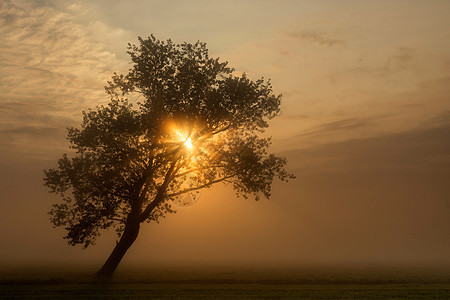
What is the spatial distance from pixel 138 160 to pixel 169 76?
28.1 feet

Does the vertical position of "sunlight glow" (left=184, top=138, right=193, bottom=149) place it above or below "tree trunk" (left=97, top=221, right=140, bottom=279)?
above

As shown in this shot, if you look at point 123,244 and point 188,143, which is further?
point 123,244

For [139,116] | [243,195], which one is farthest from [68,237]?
[243,195]

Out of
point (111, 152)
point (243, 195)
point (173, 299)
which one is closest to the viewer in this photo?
point (173, 299)

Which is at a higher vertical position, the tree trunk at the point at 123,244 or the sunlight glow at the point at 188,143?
the sunlight glow at the point at 188,143

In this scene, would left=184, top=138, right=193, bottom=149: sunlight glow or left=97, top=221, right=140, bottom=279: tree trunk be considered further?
left=97, top=221, right=140, bottom=279: tree trunk

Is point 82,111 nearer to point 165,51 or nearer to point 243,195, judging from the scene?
point 165,51

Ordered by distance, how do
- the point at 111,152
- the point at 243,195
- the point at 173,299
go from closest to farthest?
→ the point at 173,299
the point at 111,152
the point at 243,195

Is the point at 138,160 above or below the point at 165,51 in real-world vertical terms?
below

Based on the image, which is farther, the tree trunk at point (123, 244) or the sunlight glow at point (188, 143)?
the tree trunk at point (123, 244)

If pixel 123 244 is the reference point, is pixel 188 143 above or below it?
above

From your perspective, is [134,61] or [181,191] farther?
[181,191]

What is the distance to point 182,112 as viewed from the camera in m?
53.3

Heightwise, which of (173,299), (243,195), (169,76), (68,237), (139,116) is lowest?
(173,299)
